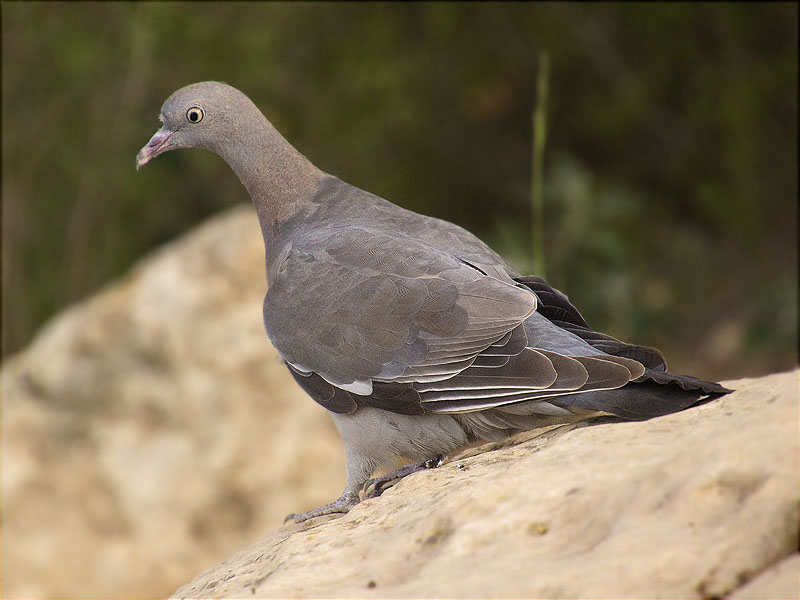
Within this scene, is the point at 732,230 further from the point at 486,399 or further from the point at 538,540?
the point at 538,540

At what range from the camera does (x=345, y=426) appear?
4.00 meters

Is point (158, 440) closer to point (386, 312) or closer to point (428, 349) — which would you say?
point (386, 312)

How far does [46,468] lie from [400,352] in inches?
147

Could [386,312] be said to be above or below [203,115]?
below

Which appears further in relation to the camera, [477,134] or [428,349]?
[477,134]

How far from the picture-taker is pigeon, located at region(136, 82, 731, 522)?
345cm

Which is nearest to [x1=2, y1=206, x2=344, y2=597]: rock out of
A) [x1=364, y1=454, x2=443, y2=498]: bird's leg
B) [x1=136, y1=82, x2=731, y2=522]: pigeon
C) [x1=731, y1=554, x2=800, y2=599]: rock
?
[x1=136, y1=82, x2=731, y2=522]: pigeon

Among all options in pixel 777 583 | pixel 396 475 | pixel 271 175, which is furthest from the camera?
pixel 271 175

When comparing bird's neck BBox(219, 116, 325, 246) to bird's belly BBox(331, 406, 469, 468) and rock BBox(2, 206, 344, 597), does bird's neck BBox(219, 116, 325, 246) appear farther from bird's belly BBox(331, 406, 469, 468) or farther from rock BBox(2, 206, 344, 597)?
rock BBox(2, 206, 344, 597)

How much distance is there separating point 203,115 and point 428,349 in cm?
178

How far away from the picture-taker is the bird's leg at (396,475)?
3908 millimetres

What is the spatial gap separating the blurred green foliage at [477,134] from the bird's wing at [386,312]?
4105 millimetres

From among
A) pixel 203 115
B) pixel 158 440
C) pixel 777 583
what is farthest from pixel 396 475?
pixel 158 440

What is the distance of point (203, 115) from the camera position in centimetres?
468
